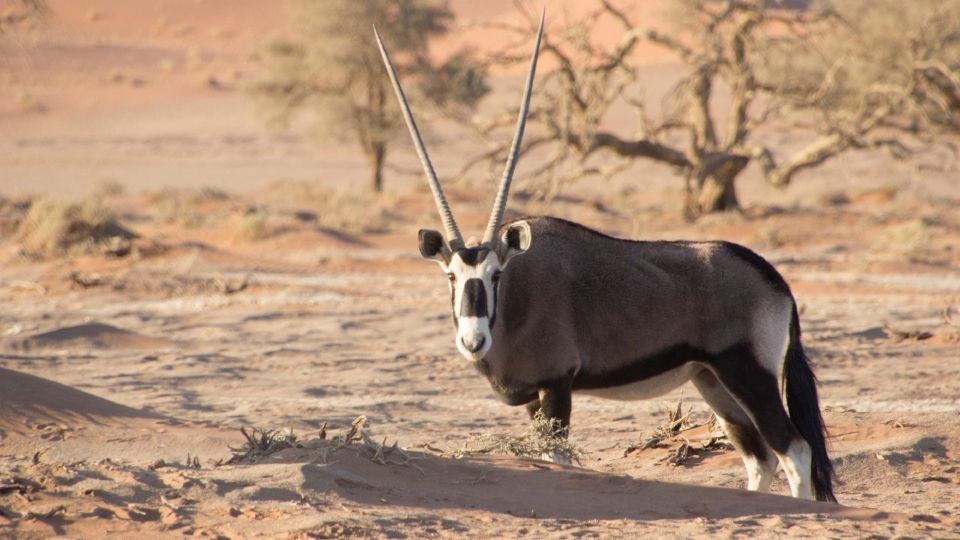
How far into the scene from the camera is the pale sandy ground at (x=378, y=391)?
3.91m

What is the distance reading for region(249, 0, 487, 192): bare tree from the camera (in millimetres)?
25047

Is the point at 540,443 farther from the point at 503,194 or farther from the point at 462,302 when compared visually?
the point at 503,194

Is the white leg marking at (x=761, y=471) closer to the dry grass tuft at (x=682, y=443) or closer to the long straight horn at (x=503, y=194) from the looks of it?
the dry grass tuft at (x=682, y=443)

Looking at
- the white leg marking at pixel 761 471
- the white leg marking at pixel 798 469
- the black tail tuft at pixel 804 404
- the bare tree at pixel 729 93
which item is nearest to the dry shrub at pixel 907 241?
the bare tree at pixel 729 93

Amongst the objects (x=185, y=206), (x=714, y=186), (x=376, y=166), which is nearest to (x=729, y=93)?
(x=714, y=186)

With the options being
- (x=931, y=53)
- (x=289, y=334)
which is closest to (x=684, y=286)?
(x=289, y=334)

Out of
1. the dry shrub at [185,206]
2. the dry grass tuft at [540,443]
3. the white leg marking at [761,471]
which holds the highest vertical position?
the dry grass tuft at [540,443]

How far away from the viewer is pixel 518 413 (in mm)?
7492

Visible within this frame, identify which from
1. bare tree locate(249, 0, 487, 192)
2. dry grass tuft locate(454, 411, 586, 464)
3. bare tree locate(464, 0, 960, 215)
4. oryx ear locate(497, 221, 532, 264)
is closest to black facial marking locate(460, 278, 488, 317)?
oryx ear locate(497, 221, 532, 264)

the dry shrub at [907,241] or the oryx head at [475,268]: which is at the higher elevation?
the oryx head at [475,268]

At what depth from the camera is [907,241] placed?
49.6 feet

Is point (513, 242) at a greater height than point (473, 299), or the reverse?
point (513, 242)

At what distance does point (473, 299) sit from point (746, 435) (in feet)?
5.64

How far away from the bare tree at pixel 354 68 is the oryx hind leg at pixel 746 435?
805 inches
